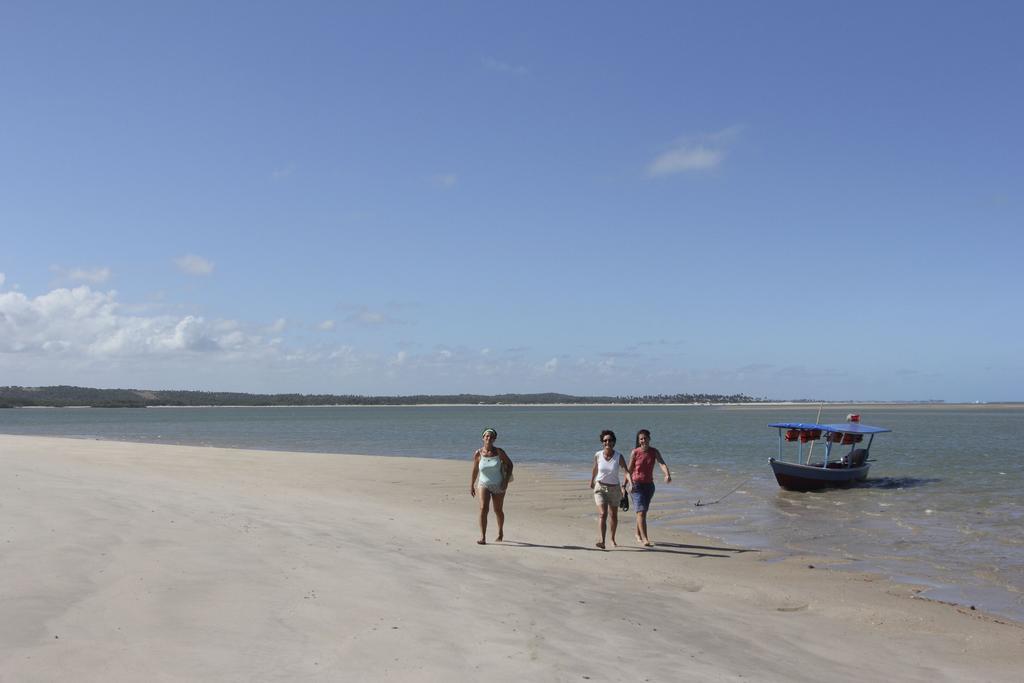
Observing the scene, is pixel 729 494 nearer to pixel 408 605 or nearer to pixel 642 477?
pixel 642 477

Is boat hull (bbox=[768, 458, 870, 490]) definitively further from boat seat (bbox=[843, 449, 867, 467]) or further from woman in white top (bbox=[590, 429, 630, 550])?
woman in white top (bbox=[590, 429, 630, 550])

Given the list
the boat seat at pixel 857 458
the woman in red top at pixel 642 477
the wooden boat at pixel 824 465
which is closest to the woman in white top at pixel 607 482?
→ the woman in red top at pixel 642 477

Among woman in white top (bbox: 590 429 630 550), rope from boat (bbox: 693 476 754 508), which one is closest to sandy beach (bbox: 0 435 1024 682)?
woman in white top (bbox: 590 429 630 550)

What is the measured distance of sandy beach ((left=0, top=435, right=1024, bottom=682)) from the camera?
5164 mm

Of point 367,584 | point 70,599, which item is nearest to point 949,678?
point 367,584

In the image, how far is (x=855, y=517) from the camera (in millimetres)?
17000

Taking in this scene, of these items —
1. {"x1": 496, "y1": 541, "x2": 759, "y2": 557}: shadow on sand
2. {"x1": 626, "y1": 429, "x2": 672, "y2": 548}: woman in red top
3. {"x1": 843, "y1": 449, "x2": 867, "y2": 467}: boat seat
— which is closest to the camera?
{"x1": 496, "y1": 541, "x2": 759, "y2": 557}: shadow on sand

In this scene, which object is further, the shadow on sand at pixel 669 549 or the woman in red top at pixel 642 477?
the woman in red top at pixel 642 477

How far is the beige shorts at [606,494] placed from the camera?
11.5 metres

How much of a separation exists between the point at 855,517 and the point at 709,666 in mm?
12761

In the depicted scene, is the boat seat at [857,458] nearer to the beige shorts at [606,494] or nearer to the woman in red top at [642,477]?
the woman in red top at [642,477]

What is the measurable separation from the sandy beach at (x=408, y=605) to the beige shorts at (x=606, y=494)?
81cm

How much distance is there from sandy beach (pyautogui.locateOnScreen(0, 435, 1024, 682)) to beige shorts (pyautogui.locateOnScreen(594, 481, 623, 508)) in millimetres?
814

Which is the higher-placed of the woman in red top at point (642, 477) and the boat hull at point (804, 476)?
the woman in red top at point (642, 477)
